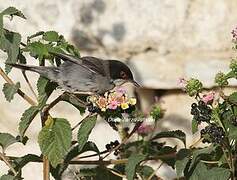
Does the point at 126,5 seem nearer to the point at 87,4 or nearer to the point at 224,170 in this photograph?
the point at 87,4

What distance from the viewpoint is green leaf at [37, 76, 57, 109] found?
1520mm

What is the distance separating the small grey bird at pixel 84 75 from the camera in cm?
161

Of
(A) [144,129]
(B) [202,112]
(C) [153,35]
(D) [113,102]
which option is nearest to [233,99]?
(B) [202,112]

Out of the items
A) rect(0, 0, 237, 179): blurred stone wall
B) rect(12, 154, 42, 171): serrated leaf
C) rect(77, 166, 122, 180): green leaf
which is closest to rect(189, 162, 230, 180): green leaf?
rect(77, 166, 122, 180): green leaf

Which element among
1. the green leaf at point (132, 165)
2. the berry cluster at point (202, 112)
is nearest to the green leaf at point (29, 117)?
the green leaf at point (132, 165)

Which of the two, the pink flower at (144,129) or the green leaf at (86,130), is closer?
the green leaf at (86,130)

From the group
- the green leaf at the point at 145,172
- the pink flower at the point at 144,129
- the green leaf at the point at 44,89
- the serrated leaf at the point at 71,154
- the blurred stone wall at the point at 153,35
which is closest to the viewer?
the green leaf at the point at 44,89

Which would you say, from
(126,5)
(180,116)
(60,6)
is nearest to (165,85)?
(180,116)

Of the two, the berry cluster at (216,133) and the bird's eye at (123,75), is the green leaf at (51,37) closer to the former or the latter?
the bird's eye at (123,75)

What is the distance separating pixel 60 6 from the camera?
2795 millimetres

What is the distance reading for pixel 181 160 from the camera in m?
1.56

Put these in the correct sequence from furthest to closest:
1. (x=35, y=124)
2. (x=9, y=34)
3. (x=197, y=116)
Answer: (x=35, y=124) < (x=9, y=34) < (x=197, y=116)

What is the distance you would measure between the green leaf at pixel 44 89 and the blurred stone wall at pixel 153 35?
115 centimetres

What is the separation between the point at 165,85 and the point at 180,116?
0.15 m
